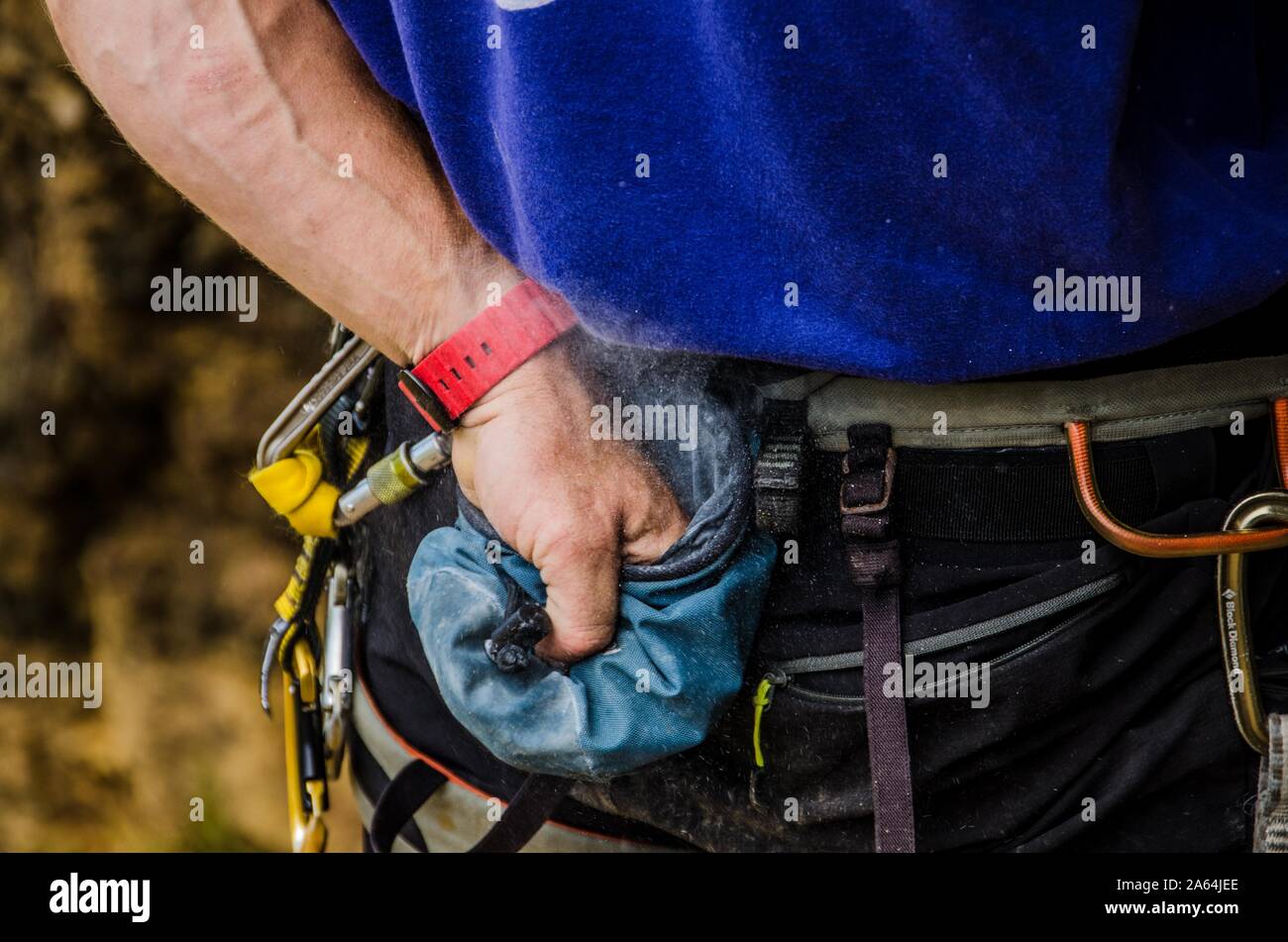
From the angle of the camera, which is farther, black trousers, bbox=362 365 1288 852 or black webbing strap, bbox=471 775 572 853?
black webbing strap, bbox=471 775 572 853

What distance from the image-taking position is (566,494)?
0.76 meters

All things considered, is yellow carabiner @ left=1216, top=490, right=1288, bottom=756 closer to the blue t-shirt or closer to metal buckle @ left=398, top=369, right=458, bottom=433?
the blue t-shirt

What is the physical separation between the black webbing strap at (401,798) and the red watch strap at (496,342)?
38 cm

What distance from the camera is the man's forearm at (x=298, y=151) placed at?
74 centimetres

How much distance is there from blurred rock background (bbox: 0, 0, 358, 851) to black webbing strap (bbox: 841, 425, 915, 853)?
135cm

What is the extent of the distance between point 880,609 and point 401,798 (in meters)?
0.49

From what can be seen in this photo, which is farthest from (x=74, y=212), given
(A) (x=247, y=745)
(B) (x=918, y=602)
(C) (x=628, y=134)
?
(B) (x=918, y=602)

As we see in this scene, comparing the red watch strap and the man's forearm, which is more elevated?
the man's forearm

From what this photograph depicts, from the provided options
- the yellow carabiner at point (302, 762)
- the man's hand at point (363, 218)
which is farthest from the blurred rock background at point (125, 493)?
the man's hand at point (363, 218)

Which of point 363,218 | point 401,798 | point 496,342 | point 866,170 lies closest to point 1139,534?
point 866,170

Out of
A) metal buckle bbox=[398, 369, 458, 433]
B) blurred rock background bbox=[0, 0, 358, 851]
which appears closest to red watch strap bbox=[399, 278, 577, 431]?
metal buckle bbox=[398, 369, 458, 433]

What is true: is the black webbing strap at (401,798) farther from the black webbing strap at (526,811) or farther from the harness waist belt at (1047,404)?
the harness waist belt at (1047,404)

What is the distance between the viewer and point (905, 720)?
0.76m

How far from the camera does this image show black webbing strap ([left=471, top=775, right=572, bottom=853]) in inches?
33.9
